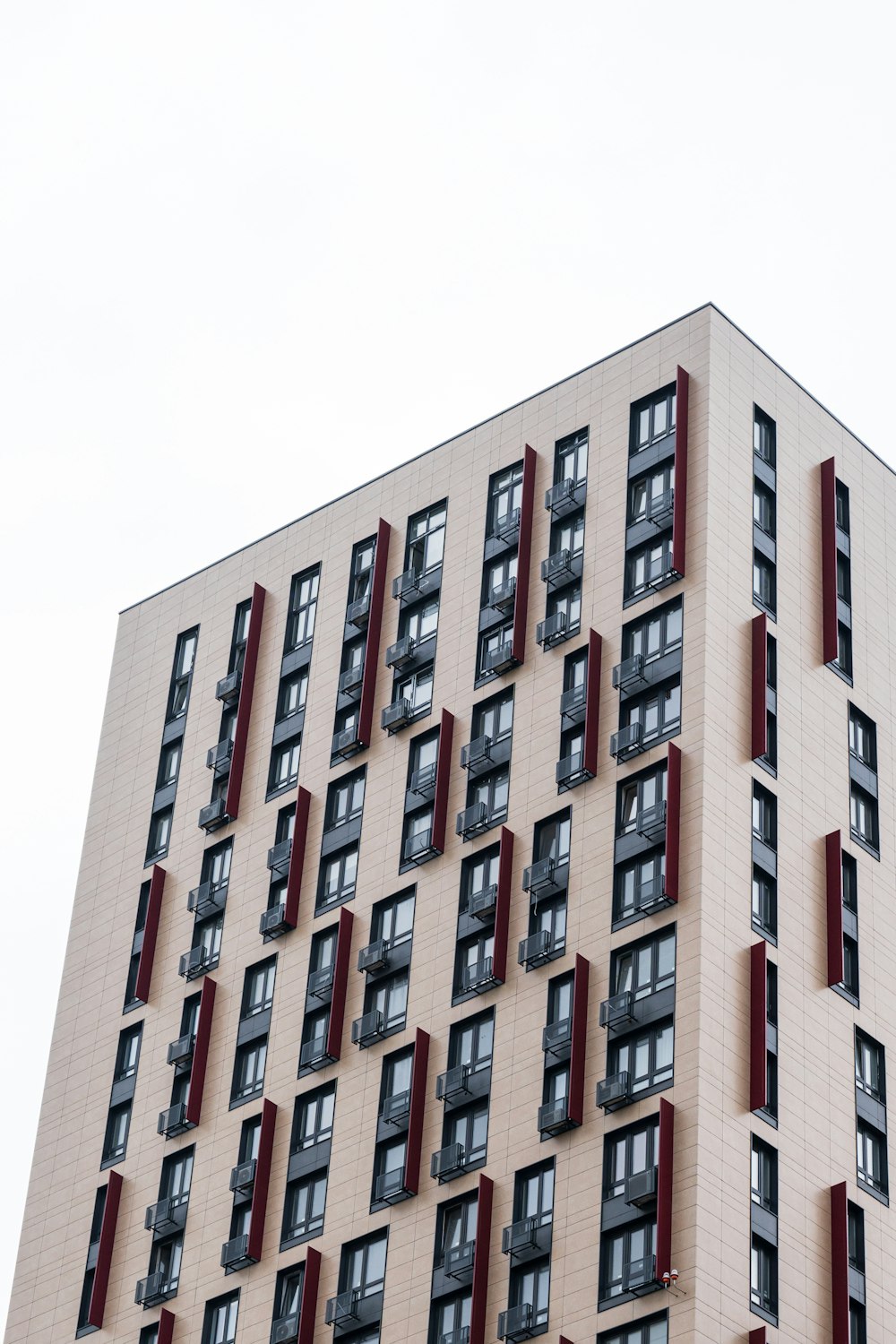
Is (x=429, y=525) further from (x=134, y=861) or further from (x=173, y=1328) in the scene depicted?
(x=173, y=1328)

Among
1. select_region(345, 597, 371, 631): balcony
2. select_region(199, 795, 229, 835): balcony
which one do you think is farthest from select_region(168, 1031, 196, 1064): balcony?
select_region(345, 597, 371, 631): balcony

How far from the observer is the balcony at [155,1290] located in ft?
332

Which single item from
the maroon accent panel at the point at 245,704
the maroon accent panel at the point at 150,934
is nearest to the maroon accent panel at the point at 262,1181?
the maroon accent panel at the point at 150,934

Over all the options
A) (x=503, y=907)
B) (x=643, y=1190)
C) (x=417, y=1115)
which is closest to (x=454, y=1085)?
(x=417, y=1115)

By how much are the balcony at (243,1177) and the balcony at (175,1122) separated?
3880 mm

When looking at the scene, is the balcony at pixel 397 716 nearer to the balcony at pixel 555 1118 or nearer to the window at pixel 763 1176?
the balcony at pixel 555 1118

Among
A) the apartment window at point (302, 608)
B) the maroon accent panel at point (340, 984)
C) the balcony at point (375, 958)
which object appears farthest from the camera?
the apartment window at point (302, 608)

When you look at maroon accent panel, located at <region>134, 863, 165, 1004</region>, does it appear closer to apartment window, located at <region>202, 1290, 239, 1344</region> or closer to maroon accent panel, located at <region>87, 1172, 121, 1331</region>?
maroon accent panel, located at <region>87, 1172, 121, 1331</region>

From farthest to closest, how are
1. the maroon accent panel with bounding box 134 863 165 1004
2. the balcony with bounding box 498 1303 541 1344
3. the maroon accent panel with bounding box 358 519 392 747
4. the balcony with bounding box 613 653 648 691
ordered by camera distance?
the maroon accent panel with bounding box 134 863 165 1004
the maroon accent panel with bounding box 358 519 392 747
the balcony with bounding box 613 653 648 691
the balcony with bounding box 498 1303 541 1344

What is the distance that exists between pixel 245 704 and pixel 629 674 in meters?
21.1

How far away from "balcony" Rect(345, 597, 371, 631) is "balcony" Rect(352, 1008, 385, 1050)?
18.6 meters

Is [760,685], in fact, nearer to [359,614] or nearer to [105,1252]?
[359,614]

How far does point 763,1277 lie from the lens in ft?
288

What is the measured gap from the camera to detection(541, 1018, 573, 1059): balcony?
92.8 metres
